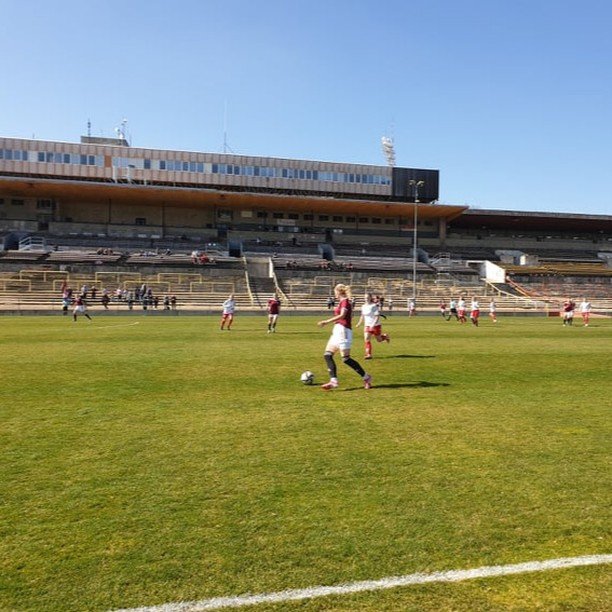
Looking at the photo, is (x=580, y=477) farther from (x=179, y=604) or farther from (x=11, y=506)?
(x=11, y=506)

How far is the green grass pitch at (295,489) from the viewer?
137 inches

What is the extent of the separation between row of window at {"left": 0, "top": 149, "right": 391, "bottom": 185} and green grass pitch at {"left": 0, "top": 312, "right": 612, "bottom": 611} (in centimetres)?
6258

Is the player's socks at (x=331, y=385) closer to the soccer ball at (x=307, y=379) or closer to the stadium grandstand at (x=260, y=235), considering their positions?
the soccer ball at (x=307, y=379)

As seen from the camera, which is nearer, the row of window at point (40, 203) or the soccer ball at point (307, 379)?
the soccer ball at point (307, 379)

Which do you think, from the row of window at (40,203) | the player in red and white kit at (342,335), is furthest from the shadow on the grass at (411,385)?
the row of window at (40,203)

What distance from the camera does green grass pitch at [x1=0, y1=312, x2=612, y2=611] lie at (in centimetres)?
347

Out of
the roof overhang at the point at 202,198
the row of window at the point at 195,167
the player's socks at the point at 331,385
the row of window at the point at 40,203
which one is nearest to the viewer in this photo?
the player's socks at the point at 331,385

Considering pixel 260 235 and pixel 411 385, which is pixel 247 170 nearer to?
pixel 260 235

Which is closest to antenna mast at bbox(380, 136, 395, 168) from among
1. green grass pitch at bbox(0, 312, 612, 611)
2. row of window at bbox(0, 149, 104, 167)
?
row of window at bbox(0, 149, 104, 167)

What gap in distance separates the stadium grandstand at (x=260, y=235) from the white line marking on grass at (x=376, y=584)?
42.7 meters

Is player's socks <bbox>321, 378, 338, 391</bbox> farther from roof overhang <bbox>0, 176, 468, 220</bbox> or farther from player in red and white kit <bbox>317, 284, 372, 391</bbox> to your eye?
roof overhang <bbox>0, 176, 468, 220</bbox>

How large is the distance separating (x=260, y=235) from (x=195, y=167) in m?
12.7

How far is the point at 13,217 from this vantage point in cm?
6391

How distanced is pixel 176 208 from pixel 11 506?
67122 mm
